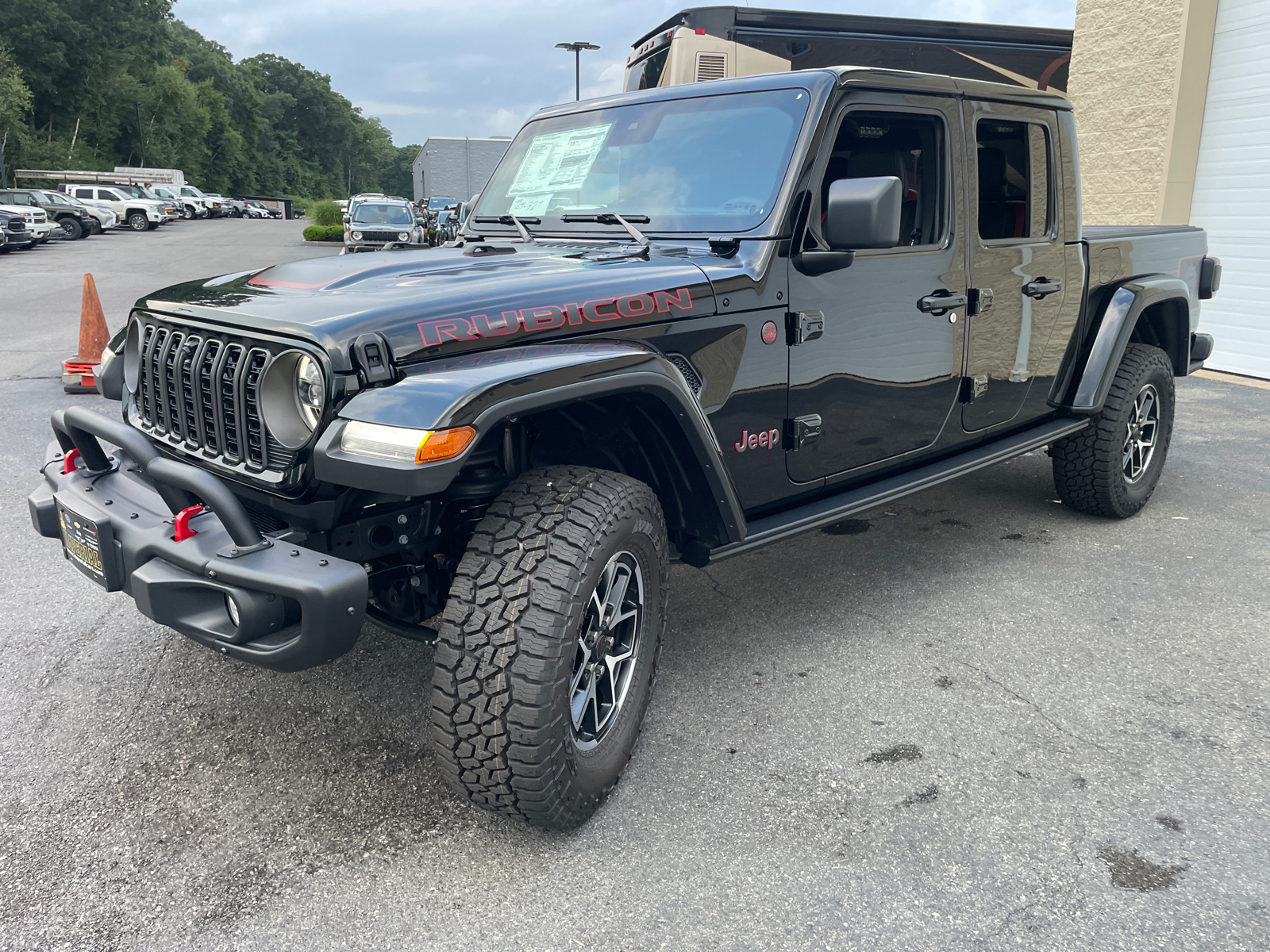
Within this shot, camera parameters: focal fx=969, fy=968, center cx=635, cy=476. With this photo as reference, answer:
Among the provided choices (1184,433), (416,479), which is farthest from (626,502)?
(1184,433)

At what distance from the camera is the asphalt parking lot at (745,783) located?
2150 millimetres

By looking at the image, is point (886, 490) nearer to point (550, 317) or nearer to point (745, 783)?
point (745, 783)

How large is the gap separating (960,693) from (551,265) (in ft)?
6.19

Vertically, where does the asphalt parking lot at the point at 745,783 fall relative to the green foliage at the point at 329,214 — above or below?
below

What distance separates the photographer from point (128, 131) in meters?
67.4

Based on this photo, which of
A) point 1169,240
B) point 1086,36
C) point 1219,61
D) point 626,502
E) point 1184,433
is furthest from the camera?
point 1086,36

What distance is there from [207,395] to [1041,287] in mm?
3227

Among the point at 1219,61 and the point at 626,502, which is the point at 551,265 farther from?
the point at 1219,61

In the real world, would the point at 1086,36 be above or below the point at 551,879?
above

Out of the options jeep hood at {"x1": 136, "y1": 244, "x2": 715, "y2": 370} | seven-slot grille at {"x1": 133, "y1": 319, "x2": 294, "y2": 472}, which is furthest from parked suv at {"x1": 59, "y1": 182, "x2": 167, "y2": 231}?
seven-slot grille at {"x1": 133, "y1": 319, "x2": 294, "y2": 472}

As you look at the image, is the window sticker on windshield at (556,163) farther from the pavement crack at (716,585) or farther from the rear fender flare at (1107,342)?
the rear fender flare at (1107,342)

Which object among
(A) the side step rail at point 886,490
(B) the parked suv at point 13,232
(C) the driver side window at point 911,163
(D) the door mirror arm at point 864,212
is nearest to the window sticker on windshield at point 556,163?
(C) the driver side window at point 911,163

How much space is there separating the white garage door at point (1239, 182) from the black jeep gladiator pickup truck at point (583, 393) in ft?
20.7

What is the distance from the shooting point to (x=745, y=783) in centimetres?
266
